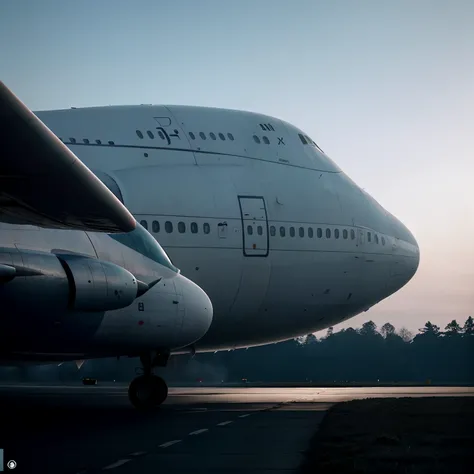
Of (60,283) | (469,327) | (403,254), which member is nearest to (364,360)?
(469,327)

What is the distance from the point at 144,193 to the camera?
2553cm

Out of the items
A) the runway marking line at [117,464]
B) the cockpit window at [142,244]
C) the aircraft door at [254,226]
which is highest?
the aircraft door at [254,226]

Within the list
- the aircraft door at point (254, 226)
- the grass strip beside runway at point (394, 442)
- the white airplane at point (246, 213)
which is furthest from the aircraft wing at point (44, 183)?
the aircraft door at point (254, 226)

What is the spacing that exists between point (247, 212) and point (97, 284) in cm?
1084

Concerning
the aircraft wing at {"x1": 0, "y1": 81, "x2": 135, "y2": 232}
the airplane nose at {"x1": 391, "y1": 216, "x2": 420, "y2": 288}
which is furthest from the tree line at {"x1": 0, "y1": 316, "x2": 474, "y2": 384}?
the aircraft wing at {"x1": 0, "y1": 81, "x2": 135, "y2": 232}

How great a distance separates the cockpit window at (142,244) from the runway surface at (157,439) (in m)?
2.99

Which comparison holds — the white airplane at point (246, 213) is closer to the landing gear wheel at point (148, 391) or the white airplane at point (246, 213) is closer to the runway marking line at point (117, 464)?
the landing gear wheel at point (148, 391)

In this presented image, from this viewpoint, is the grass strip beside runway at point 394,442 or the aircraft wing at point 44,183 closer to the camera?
the grass strip beside runway at point 394,442

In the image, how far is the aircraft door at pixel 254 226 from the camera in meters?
27.1

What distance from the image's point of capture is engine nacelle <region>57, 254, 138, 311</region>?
53.8 ft

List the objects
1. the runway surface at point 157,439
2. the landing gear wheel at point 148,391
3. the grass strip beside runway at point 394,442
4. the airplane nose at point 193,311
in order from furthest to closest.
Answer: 1. the landing gear wheel at point 148,391
2. the airplane nose at point 193,311
3. the runway surface at point 157,439
4. the grass strip beside runway at point 394,442

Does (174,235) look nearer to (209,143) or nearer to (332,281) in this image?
(209,143)

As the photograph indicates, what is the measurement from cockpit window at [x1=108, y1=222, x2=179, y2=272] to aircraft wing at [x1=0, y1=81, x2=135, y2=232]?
12.6ft

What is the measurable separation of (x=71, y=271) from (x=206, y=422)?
3.60m
